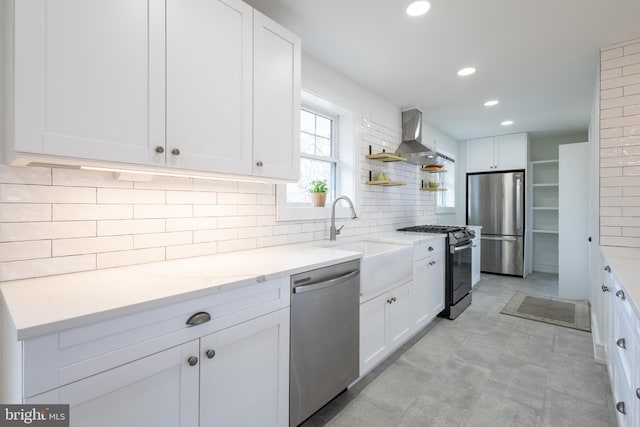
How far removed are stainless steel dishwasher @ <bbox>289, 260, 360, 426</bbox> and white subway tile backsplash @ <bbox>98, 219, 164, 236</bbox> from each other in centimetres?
78

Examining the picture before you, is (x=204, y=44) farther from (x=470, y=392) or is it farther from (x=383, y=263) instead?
(x=470, y=392)

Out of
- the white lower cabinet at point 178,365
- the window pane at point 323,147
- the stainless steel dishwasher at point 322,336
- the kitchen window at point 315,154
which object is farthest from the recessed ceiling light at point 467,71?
the white lower cabinet at point 178,365

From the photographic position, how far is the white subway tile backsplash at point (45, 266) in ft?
3.96

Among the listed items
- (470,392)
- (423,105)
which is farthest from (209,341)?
(423,105)

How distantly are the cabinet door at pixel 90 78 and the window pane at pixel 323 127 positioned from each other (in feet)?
5.90

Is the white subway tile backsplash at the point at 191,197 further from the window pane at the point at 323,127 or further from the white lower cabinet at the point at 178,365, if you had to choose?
the window pane at the point at 323,127

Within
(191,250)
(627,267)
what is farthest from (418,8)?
(191,250)

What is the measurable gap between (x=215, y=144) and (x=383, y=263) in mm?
1402

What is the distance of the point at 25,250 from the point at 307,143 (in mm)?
2106

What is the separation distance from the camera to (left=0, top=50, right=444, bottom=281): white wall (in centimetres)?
124

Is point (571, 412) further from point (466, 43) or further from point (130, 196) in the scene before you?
point (130, 196)

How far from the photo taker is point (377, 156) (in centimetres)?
325

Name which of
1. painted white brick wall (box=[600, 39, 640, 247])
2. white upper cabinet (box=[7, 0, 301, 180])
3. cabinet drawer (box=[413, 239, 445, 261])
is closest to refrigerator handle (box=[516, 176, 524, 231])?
cabinet drawer (box=[413, 239, 445, 261])

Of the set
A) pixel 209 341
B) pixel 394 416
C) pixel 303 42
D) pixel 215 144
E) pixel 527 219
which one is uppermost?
pixel 303 42
